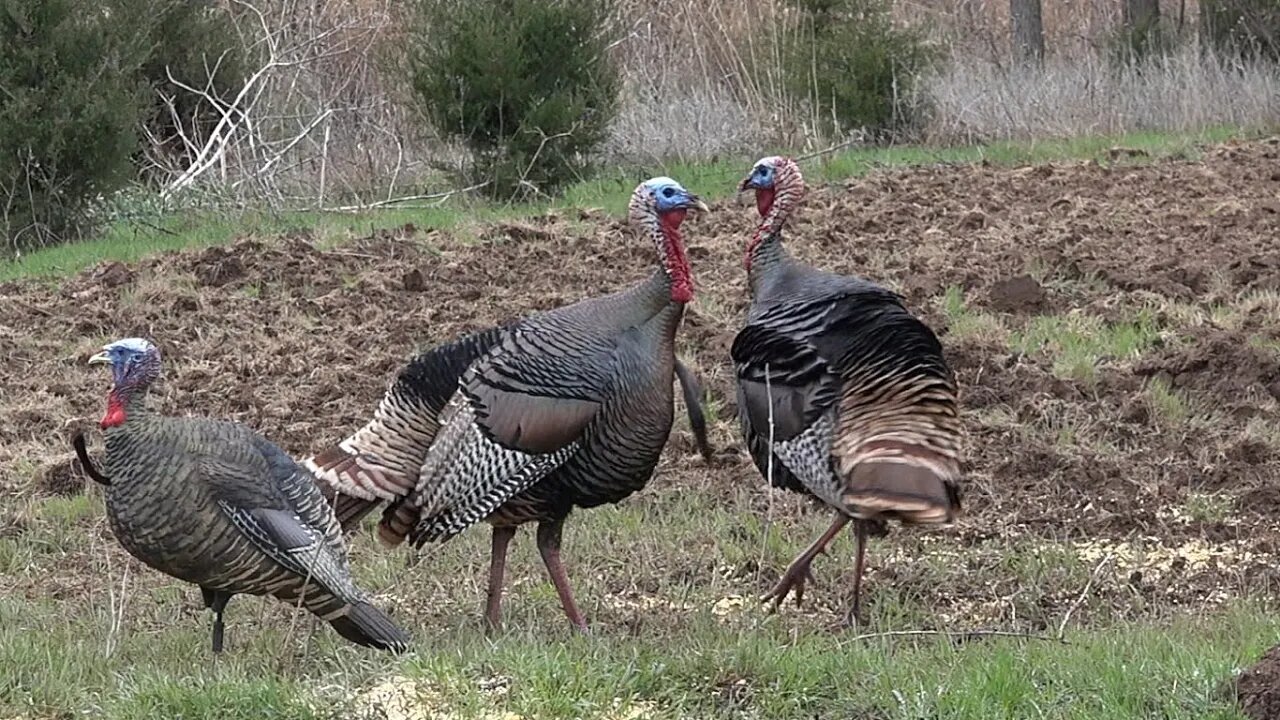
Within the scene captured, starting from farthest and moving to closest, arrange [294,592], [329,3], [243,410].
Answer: [329,3] → [243,410] → [294,592]

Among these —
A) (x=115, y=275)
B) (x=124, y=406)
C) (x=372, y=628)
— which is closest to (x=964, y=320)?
(x=372, y=628)

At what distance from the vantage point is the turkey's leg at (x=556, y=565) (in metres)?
5.52

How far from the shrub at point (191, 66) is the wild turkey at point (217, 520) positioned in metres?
11.8

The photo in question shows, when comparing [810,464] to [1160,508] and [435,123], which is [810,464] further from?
[435,123]

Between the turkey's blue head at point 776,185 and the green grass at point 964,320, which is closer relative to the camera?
the turkey's blue head at point 776,185

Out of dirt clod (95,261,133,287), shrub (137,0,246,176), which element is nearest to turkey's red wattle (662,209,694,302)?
dirt clod (95,261,133,287)

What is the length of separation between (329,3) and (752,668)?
15.9 meters

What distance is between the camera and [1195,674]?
4258 millimetres

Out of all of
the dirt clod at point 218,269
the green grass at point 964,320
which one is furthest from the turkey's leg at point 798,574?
the dirt clod at point 218,269

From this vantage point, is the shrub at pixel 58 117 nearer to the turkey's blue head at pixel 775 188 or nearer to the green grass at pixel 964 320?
the green grass at pixel 964 320

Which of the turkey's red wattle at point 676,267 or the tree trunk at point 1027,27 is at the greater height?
the turkey's red wattle at point 676,267

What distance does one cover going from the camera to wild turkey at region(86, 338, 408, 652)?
→ 4984mm

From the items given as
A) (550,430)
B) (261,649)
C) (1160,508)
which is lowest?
(1160,508)

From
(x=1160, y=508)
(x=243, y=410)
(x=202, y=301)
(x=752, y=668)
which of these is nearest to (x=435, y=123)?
(x=202, y=301)
